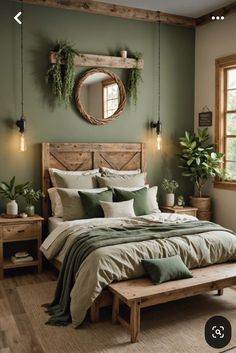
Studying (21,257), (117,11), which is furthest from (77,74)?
(21,257)

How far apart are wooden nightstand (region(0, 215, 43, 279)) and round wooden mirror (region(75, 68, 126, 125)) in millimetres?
1631

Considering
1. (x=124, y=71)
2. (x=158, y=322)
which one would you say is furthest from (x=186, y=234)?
(x=124, y=71)

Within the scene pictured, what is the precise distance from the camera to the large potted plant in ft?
19.1

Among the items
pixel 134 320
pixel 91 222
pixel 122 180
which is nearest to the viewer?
pixel 134 320

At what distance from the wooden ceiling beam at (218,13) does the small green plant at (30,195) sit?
11.5ft

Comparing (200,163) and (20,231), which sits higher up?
(200,163)

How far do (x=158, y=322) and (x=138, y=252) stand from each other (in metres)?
0.63

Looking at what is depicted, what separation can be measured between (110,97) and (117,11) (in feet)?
3.84

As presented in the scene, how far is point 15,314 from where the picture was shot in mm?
3688

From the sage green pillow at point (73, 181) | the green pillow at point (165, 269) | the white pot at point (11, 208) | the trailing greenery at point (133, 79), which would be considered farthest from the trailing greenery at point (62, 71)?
the green pillow at point (165, 269)

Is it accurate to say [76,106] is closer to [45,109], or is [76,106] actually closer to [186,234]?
[45,109]

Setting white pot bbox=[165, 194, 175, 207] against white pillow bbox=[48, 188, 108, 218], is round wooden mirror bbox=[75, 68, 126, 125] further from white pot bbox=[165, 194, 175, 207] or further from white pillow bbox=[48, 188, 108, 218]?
white pot bbox=[165, 194, 175, 207]

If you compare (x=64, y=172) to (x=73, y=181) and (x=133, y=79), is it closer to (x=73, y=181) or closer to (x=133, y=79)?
(x=73, y=181)

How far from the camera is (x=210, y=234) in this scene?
410 cm
